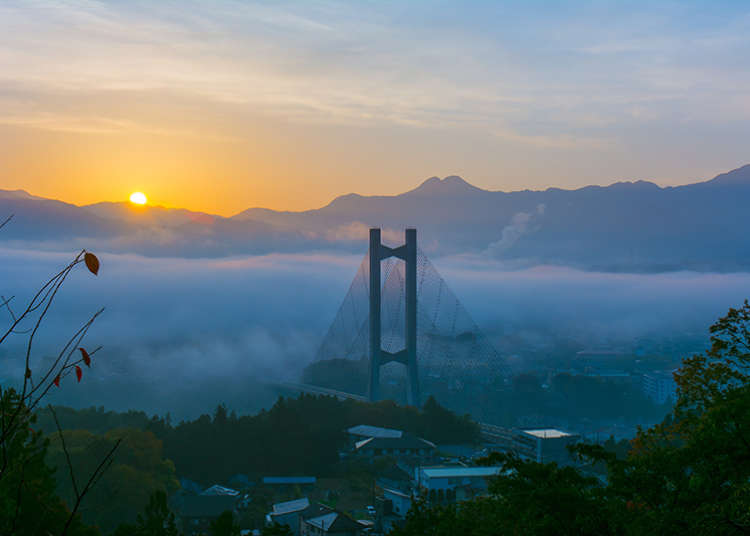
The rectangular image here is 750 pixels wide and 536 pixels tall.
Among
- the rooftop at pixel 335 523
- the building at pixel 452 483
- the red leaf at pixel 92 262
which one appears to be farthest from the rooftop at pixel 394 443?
the red leaf at pixel 92 262

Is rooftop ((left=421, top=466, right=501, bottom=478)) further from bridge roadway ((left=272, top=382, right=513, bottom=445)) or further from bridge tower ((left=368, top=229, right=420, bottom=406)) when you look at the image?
bridge tower ((left=368, top=229, right=420, bottom=406))

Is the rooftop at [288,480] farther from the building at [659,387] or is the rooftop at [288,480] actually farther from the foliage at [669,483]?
the building at [659,387]

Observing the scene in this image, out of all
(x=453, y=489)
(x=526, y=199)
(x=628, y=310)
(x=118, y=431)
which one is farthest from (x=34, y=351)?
(x=526, y=199)

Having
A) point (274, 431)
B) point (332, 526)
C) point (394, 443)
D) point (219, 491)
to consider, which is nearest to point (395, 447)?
point (394, 443)

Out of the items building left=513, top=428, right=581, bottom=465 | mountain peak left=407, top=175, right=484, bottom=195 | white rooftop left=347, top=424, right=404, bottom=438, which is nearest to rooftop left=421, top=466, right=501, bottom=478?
white rooftop left=347, top=424, right=404, bottom=438

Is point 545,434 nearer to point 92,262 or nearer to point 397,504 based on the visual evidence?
point 397,504
